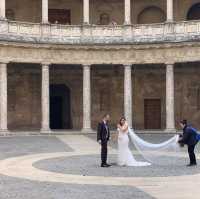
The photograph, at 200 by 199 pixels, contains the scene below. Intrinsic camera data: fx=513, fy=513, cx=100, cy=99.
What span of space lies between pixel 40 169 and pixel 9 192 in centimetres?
453

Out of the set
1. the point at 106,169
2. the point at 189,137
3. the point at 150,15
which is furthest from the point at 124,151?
the point at 150,15

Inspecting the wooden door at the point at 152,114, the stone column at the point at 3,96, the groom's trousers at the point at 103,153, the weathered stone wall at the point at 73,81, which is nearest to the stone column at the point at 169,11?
the wooden door at the point at 152,114

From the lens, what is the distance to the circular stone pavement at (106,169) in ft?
56.7

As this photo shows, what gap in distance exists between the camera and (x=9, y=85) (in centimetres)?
4194

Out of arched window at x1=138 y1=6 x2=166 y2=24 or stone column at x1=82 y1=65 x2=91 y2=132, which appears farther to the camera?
arched window at x1=138 y1=6 x2=166 y2=24

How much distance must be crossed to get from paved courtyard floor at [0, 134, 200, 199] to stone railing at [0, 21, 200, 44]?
14596mm

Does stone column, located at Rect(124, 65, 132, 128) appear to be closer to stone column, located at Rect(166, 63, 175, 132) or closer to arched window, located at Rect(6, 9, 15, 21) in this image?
stone column, located at Rect(166, 63, 175, 132)

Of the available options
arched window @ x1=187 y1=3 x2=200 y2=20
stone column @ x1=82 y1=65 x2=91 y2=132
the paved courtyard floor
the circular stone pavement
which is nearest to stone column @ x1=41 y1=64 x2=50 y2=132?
stone column @ x1=82 y1=65 x2=91 y2=132

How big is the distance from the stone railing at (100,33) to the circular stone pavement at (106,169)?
17598 millimetres

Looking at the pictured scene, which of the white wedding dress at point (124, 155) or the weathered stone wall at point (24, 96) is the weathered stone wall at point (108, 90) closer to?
the weathered stone wall at point (24, 96)

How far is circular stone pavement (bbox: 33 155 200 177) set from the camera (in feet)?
56.7

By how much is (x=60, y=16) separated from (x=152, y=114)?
1140 cm

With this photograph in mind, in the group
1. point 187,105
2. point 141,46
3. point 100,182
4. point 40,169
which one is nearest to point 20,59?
point 141,46

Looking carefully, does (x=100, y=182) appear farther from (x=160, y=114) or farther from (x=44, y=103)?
(x=160, y=114)
